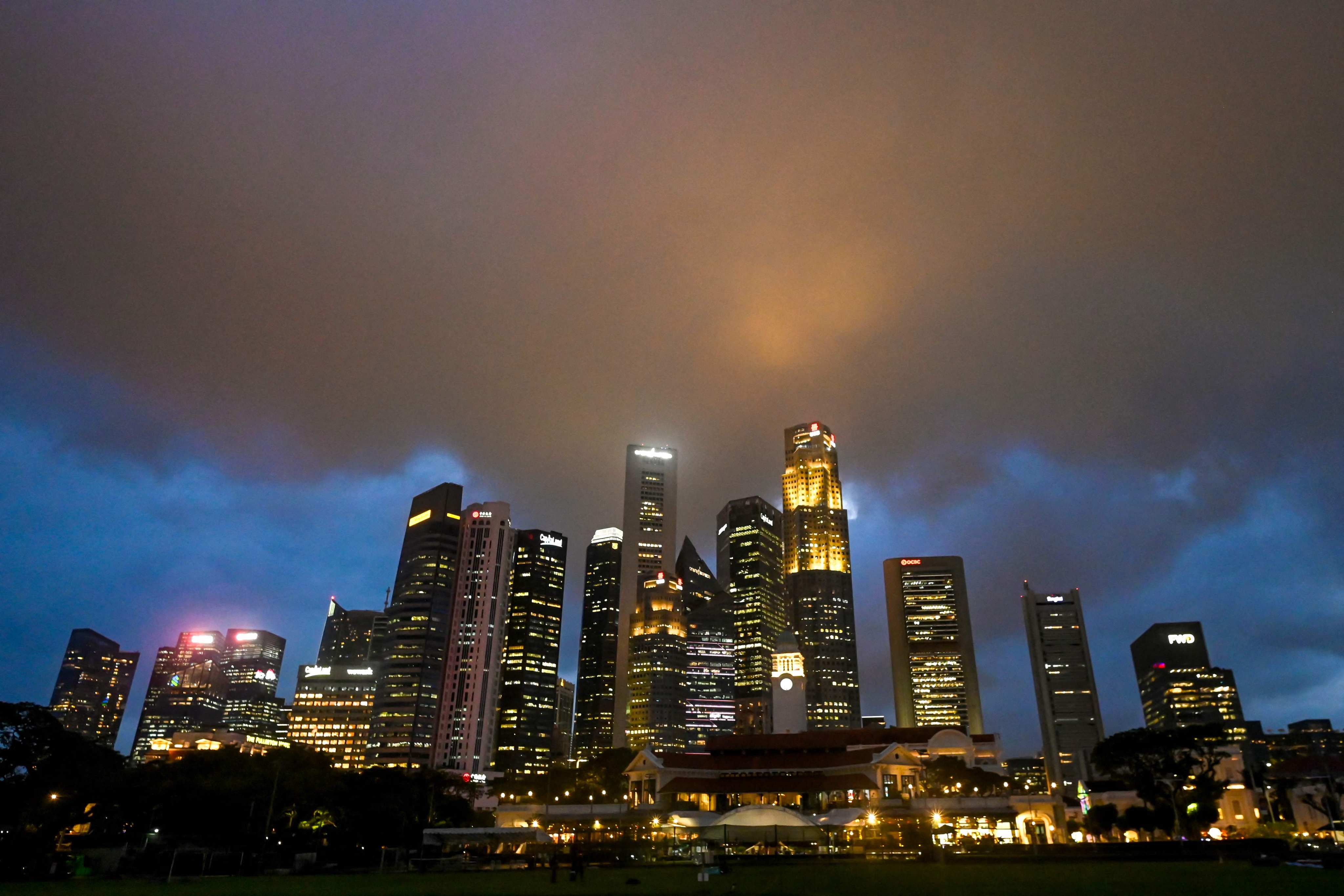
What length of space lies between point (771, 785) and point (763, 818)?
41133 millimetres

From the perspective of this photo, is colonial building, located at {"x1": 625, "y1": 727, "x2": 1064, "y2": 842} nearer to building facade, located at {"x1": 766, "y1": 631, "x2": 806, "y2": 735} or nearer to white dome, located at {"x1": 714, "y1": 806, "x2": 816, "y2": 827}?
white dome, located at {"x1": 714, "y1": 806, "x2": 816, "y2": 827}

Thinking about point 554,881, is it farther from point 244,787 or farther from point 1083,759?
point 1083,759

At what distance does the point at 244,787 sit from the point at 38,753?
17.9 metres

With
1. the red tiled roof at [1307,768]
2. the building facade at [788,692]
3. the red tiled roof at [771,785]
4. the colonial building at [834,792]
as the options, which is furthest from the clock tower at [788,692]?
the red tiled roof at [1307,768]

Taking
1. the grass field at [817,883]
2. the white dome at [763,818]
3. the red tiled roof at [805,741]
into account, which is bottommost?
the grass field at [817,883]

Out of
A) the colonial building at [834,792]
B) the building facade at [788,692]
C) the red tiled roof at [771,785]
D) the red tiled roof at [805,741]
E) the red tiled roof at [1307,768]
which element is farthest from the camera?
the building facade at [788,692]

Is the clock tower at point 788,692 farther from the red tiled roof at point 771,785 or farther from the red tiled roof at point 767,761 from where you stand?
the red tiled roof at point 771,785

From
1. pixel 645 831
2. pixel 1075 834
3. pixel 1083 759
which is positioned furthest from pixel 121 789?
pixel 1083 759

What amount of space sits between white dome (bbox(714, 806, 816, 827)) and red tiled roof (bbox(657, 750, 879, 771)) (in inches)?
1650

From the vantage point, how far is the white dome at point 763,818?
5494 centimetres

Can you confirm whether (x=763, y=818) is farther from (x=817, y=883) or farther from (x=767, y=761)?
(x=767, y=761)

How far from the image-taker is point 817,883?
3534cm

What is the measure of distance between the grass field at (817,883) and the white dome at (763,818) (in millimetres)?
4720

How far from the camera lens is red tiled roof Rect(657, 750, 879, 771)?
97188 mm
